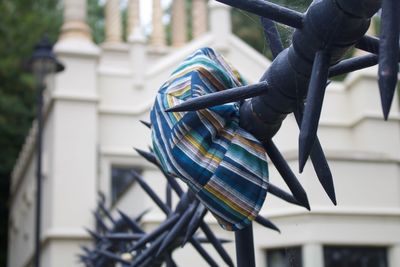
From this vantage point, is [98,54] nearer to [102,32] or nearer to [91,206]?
[91,206]

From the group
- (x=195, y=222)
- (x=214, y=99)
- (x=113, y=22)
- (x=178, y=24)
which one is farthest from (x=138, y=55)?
(x=214, y=99)

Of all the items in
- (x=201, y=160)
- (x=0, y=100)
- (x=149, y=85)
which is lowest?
(x=201, y=160)

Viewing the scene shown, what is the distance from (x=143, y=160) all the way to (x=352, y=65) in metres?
16.0

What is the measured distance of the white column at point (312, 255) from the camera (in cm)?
1327

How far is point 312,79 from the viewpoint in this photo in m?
2.41

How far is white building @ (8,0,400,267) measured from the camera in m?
14.0

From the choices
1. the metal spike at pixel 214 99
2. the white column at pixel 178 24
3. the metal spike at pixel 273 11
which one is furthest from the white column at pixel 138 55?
the metal spike at pixel 273 11

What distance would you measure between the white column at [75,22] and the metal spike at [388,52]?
1829cm

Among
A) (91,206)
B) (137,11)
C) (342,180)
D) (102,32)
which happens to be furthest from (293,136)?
(102,32)

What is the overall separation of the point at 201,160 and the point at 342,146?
17692 millimetres

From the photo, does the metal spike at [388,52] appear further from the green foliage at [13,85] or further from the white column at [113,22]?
the green foliage at [13,85]

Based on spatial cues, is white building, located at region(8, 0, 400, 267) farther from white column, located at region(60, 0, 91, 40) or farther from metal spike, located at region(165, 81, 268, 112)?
metal spike, located at region(165, 81, 268, 112)

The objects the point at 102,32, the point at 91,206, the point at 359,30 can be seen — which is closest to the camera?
the point at 359,30

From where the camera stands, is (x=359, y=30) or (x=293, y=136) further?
(x=293, y=136)
